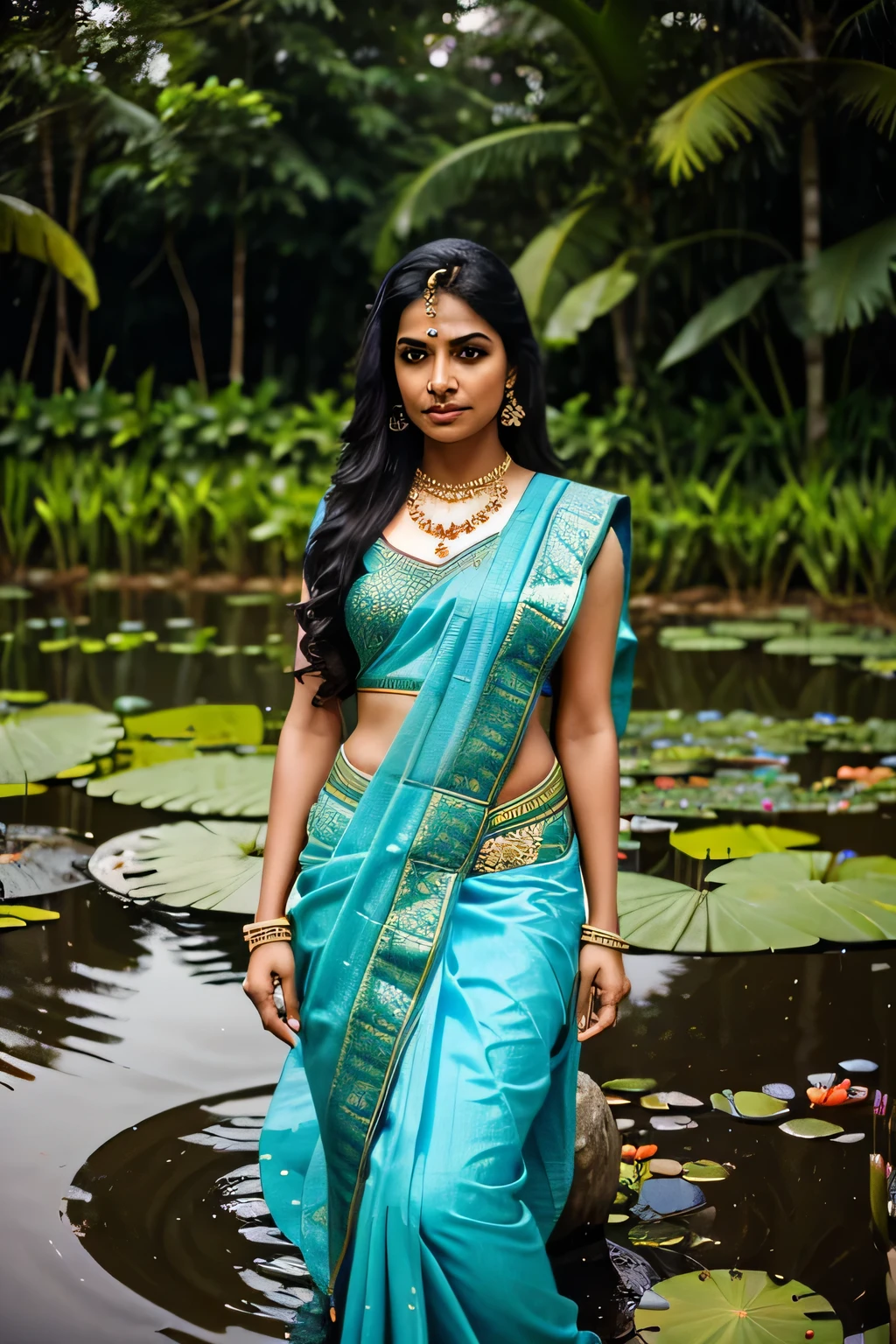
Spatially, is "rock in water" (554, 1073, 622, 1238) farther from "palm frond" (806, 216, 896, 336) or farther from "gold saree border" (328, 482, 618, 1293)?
"palm frond" (806, 216, 896, 336)

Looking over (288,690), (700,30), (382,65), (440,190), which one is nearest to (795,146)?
(700,30)

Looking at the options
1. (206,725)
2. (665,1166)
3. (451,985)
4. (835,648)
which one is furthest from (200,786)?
(835,648)

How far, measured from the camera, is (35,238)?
596 cm

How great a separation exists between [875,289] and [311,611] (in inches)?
281

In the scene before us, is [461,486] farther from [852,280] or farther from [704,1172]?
[852,280]

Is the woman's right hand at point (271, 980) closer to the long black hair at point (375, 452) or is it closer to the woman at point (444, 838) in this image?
the woman at point (444, 838)

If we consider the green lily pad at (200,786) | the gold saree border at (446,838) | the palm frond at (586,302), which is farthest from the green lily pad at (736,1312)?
the palm frond at (586,302)

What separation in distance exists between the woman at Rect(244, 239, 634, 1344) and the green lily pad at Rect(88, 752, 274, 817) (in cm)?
220

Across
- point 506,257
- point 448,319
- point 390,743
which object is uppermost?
point 506,257

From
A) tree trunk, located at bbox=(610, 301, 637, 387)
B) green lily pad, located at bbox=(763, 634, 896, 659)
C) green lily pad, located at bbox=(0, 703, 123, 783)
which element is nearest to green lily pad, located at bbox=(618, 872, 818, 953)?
green lily pad, located at bbox=(0, 703, 123, 783)

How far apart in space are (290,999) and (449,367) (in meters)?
0.90

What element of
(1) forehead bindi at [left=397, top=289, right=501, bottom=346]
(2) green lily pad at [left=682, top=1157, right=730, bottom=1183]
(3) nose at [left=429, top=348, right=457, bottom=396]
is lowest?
(2) green lily pad at [left=682, top=1157, right=730, bottom=1183]

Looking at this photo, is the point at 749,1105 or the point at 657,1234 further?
the point at 749,1105

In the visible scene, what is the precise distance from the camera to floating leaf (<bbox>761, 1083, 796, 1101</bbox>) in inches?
116
